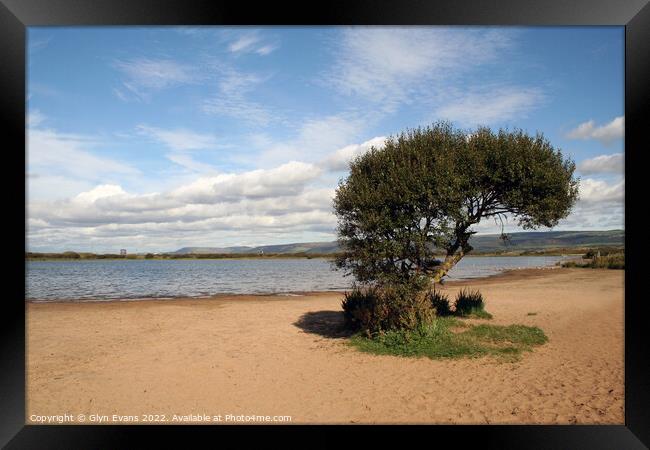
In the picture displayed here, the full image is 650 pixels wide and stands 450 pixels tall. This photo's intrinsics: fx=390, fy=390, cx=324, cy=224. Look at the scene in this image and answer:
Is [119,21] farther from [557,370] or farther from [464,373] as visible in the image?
[557,370]

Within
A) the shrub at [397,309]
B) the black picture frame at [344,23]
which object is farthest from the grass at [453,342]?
the black picture frame at [344,23]

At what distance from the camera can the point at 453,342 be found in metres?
14.1

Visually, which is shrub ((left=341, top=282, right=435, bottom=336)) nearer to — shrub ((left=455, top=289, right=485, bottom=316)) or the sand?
the sand

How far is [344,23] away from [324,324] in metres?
14.7

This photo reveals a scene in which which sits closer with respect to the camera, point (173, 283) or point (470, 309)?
point (470, 309)

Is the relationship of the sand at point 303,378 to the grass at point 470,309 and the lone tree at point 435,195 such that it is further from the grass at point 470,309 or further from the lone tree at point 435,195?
the lone tree at point 435,195

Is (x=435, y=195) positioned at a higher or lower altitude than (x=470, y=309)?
higher

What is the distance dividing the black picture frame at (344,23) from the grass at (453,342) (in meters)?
5.07

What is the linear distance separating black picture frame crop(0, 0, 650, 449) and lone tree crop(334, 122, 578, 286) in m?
5.92

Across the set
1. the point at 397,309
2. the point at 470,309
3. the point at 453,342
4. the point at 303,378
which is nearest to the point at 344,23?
the point at 303,378

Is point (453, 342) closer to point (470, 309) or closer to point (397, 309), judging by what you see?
point (397, 309)

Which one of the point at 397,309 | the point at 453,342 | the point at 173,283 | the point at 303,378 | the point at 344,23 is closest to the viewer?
the point at 344,23

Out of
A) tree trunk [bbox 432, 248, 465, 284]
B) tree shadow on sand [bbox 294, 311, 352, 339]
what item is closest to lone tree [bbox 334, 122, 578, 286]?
tree trunk [bbox 432, 248, 465, 284]
